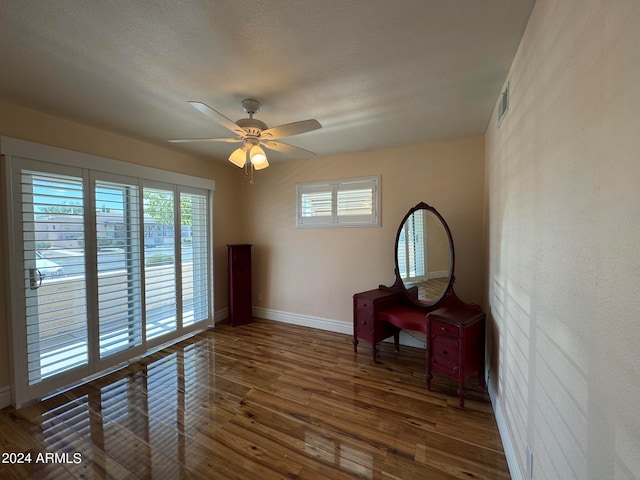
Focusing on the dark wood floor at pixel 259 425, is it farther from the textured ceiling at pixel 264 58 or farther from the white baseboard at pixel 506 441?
the textured ceiling at pixel 264 58

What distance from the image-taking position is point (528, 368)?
132 centimetres

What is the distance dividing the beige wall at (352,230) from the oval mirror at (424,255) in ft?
0.82

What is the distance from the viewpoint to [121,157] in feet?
9.46

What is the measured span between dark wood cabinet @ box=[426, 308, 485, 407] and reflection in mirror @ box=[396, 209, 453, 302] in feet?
1.58

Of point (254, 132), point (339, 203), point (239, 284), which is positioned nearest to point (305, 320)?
point (239, 284)

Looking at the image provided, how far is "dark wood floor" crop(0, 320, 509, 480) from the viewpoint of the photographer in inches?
63.7

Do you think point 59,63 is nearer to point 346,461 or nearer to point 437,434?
point 346,461

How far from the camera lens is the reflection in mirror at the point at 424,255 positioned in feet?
9.32

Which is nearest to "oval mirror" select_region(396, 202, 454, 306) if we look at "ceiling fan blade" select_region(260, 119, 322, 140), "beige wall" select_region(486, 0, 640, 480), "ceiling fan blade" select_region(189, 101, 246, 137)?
"beige wall" select_region(486, 0, 640, 480)

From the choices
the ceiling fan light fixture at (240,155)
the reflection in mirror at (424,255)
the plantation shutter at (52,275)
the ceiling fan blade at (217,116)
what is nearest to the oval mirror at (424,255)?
the reflection in mirror at (424,255)

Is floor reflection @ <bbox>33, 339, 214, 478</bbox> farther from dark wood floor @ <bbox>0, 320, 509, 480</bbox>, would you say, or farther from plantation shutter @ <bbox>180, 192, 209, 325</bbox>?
plantation shutter @ <bbox>180, 192, 209, 325</bbox>

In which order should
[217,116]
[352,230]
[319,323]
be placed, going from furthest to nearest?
[319,323] < [352,230] < [217,116]

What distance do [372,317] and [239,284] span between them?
2116 mm

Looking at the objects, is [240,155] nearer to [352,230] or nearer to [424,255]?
[352,230]
